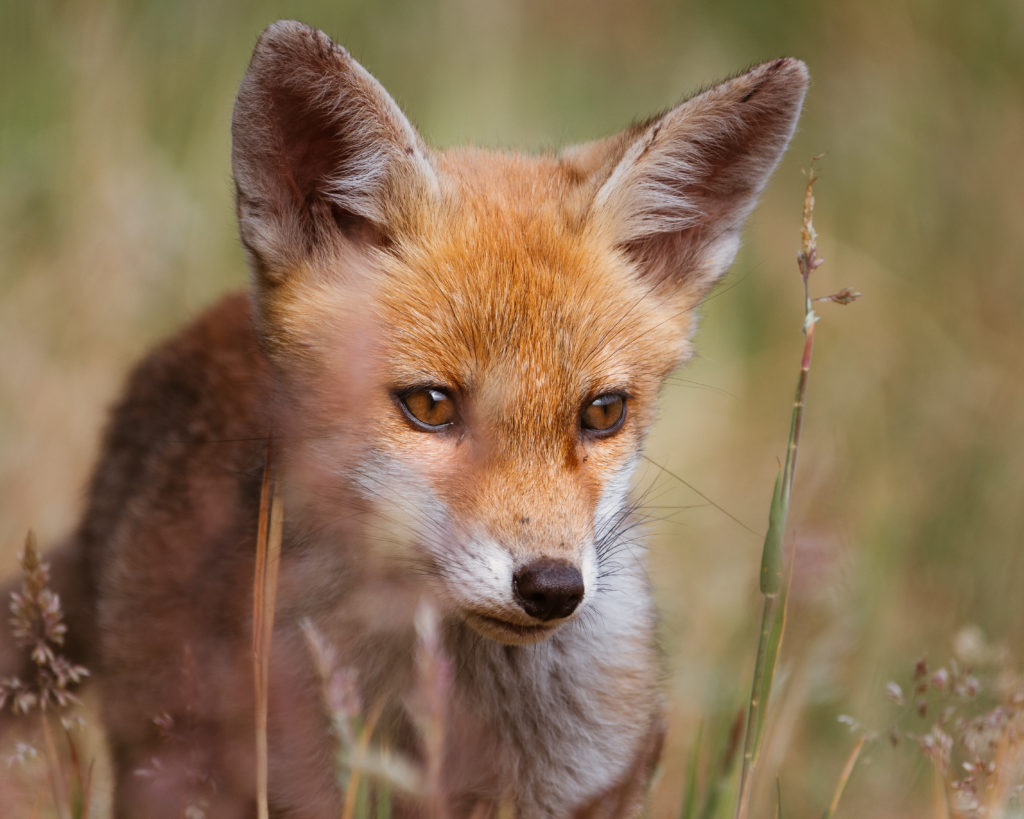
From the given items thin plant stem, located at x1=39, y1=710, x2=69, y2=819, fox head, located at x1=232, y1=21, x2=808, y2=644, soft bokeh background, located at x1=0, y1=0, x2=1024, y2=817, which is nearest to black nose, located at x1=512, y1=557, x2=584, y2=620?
fox head, located at x1=232, y1=21, x2=808, y2=644

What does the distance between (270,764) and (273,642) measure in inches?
11.5

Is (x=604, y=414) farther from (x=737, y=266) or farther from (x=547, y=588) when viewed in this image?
(x=737, y=266)

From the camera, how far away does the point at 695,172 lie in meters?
3.26

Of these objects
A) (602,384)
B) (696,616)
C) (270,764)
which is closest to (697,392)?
(696,616)

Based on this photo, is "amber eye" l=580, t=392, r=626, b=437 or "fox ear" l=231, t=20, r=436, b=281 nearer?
"fox ear" l=231, t=20, r=436, b=281

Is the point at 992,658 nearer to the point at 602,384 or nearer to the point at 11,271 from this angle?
the point at 602,384

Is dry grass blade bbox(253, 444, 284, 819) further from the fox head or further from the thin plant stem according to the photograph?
the thin plant stem

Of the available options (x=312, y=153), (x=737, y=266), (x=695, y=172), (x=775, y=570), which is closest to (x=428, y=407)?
(x=312, y=153)

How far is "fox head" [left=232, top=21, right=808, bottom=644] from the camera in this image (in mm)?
2564

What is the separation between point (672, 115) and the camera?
3.02 meters

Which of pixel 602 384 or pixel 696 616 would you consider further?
pixel 696 616

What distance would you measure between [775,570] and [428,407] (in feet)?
3.00

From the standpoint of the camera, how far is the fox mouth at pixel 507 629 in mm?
2504

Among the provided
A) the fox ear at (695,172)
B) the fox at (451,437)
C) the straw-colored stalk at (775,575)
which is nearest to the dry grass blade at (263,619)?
the fox at (451,437)
